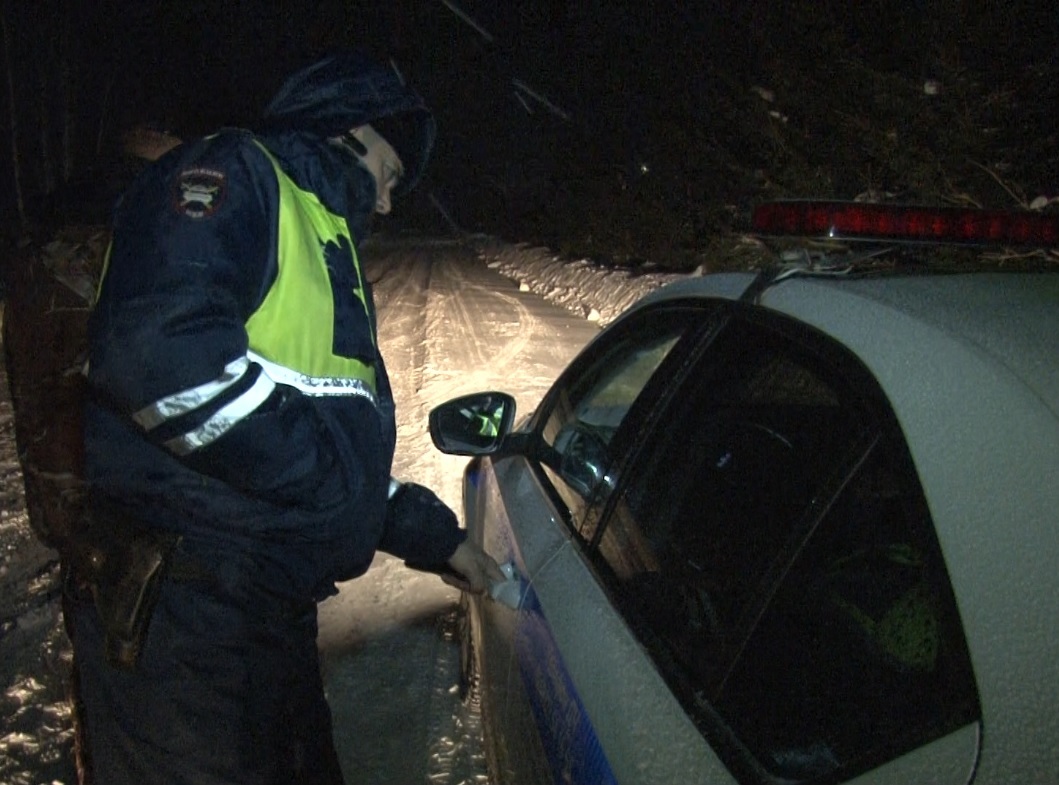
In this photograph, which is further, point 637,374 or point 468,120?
point 468,120

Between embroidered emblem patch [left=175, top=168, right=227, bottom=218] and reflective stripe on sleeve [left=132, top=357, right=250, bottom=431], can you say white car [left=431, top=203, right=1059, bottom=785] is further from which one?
embroidered emblem patch [left=175, top=168, right=227, bottom=218]

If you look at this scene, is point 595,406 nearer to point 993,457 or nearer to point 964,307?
point 964,307

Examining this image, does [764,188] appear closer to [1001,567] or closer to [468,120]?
[1001,567]

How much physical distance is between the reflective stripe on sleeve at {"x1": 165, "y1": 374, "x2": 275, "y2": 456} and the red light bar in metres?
0.94

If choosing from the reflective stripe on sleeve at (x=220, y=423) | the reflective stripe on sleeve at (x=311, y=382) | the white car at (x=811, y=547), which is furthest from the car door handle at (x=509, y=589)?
the reflective stripe on sleeve at (x=220, y=423)

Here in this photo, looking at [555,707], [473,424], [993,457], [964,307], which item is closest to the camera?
[993,457]

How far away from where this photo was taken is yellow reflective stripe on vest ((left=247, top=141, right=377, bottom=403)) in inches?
55.0

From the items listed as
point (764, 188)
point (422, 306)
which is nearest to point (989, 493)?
point (422, 306)

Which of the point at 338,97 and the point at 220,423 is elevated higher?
the point at 338,97

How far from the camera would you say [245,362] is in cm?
130

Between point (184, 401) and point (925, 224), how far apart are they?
120cm

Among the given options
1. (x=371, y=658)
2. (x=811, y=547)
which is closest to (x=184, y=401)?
(x=811, y=547)

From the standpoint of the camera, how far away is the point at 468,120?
5769cm

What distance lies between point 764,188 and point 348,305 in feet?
48.9
